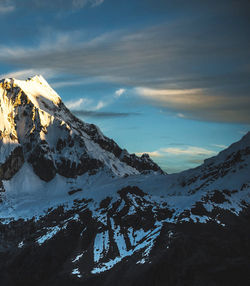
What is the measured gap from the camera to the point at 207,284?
200m

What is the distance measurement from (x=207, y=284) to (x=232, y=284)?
40.4 ft

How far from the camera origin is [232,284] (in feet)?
655
